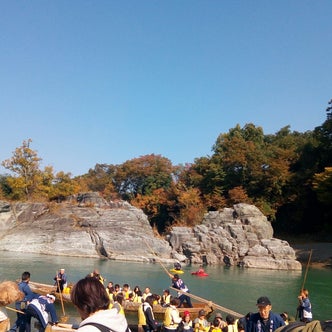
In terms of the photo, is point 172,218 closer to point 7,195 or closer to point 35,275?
point 7,195

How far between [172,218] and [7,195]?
Result: 16982mm

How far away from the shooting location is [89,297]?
2.49m

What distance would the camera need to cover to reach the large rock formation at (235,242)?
106 feet

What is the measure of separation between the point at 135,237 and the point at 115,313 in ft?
107

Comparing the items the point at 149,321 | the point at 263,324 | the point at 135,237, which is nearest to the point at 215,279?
the point at 135,237

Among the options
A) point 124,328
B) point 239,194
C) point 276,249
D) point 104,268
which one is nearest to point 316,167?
point 239,194

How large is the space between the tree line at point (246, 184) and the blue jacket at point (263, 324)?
108 ft

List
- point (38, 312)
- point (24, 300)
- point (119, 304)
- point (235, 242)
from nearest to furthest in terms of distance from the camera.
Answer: point (119, 304), point (38, 312), point (24, 300), point (235, 242)

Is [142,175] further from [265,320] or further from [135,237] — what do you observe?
[265,320]

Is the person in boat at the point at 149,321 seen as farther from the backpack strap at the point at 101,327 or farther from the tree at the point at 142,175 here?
the tree at the point at 142,175

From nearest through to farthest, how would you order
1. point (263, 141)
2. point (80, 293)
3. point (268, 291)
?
point (80, 293), point (268, 291), point (263, 141)

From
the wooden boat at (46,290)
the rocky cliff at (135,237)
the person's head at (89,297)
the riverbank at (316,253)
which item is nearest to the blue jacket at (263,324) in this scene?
the person's head at (89,297)

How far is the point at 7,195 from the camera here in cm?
4128

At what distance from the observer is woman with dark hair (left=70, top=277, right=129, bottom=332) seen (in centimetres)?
243
